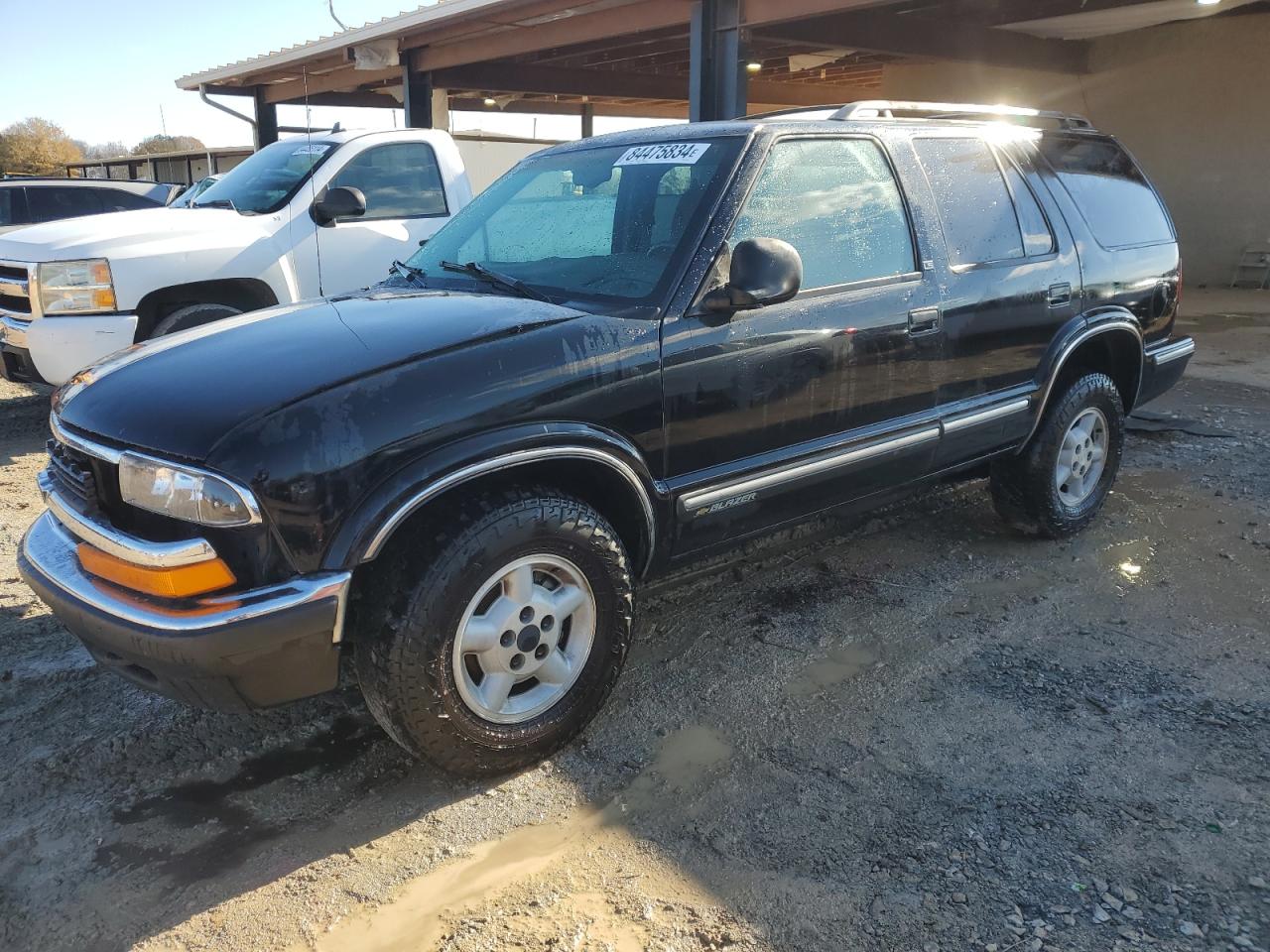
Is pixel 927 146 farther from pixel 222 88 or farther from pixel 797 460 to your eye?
pixel 222 88

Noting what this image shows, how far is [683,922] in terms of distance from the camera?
7.61 ft

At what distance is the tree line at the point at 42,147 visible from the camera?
140ft

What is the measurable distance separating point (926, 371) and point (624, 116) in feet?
73.5

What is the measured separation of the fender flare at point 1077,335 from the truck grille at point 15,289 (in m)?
5.71

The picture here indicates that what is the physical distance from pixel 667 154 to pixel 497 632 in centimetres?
188

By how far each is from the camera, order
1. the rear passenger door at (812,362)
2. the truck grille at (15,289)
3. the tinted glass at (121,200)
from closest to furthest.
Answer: the rear passenger door at (812,362) → the truck grille at (15,289) → the tinted glass at (121,200)

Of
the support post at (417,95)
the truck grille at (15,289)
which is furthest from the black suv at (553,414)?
the support post at (417,95)

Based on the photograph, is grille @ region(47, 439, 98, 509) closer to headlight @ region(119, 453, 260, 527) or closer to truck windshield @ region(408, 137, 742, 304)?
headlight @ region(119, 453, 260, 527)

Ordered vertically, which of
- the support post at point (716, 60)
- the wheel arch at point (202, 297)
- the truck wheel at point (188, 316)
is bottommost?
the truck wheel at point (188, 316)

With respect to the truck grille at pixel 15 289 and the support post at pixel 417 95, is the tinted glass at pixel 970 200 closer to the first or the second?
the truck grille at pixel 15 289

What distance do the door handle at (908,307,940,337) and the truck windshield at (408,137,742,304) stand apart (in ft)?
3.14

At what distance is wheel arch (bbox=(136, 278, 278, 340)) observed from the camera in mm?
5883

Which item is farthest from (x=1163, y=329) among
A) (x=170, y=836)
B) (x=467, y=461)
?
(x=170, y=836)

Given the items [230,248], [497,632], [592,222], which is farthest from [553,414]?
[230,248]
